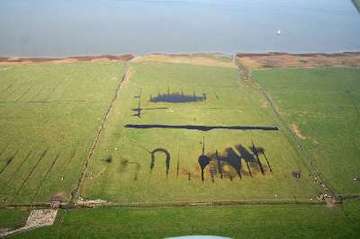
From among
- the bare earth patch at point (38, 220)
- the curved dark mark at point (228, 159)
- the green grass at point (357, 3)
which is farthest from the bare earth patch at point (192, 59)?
the green grass at point (357, 3)

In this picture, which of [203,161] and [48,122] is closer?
[203,161]

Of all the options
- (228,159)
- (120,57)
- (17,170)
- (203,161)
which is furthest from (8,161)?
(120,57)

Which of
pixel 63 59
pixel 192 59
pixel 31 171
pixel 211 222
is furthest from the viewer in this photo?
pixel 192 59

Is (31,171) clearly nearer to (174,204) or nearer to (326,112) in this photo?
(174,204)

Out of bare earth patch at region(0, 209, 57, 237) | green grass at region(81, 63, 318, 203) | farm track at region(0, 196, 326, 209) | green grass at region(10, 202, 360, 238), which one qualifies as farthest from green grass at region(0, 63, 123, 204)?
green grass at region(10, 202, 360, 238)

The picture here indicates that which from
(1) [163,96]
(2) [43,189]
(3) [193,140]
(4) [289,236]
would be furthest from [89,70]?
(4) [289,236]

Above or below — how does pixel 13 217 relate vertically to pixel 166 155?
below
